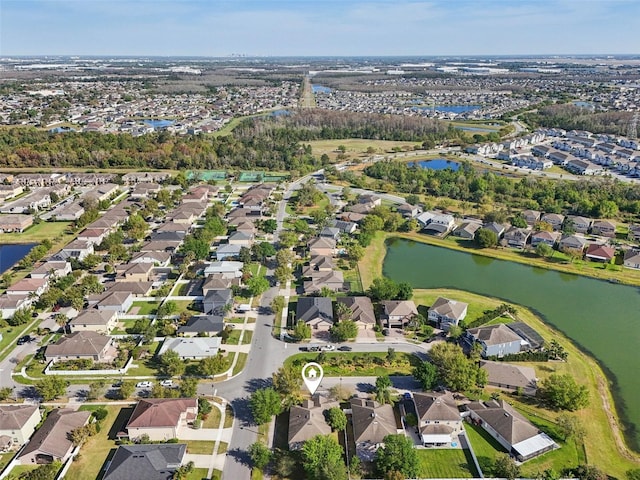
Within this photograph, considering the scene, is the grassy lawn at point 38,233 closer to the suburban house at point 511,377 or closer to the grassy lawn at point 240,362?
the grassy lawn at point 240,362

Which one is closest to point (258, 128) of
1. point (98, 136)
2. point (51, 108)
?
point (98, 136)

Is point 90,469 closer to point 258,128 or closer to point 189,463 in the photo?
point 189,463

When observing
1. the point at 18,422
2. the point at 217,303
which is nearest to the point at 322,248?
the point at 217,303

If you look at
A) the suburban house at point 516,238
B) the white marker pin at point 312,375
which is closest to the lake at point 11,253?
the white marker pin at point 312,375

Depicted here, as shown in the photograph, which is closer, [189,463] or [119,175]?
[189,463]

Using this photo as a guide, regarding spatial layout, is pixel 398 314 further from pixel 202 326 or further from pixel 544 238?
pixel 544 238

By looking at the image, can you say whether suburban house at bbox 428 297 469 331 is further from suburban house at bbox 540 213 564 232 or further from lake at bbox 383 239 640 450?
suburban house at bbox 540 213 564 232
